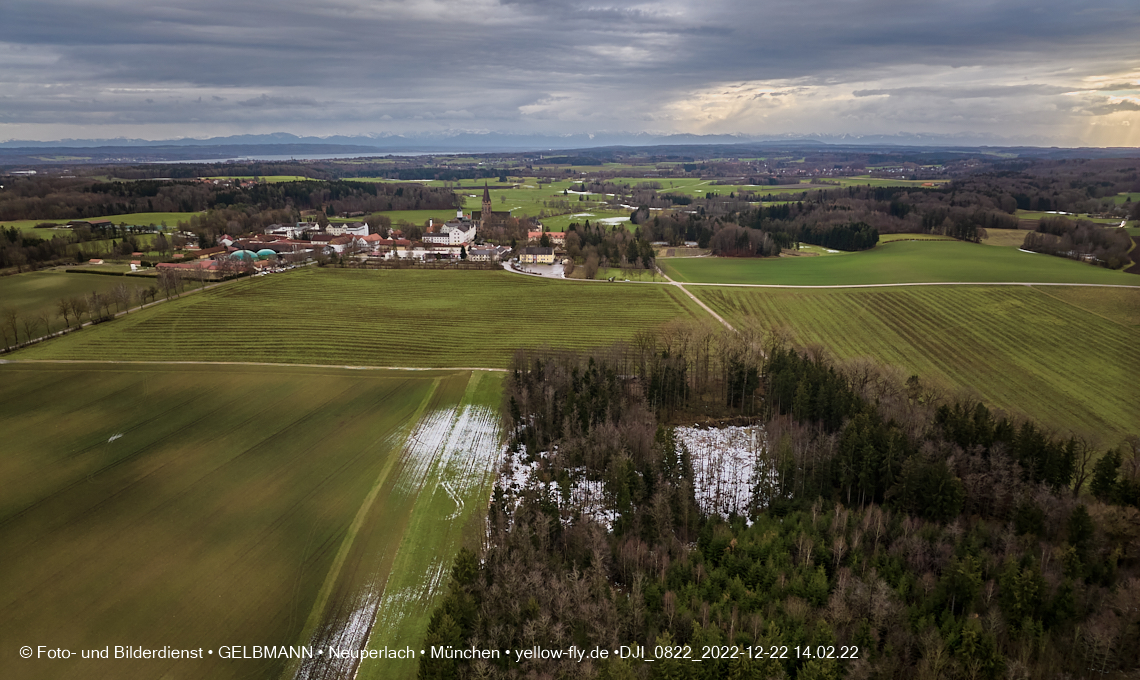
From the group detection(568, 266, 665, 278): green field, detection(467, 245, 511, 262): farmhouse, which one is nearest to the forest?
detection(568, 266, 665, 278): green field

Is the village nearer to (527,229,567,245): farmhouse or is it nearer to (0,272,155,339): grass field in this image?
(527,229,567,245): farmhouse

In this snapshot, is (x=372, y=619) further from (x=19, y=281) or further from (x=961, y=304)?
(x=19, y=281)

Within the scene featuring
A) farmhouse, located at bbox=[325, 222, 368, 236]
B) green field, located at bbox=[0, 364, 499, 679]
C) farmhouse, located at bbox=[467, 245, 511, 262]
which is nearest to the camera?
green field, located at bbox=[0, 364, 499, 679]

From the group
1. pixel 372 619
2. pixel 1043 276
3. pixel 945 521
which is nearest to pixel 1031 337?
pixel 1043 276

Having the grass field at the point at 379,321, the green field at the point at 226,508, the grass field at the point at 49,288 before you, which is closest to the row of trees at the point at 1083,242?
the grass field at the point at 379,321

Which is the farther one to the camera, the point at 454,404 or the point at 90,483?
the point at 454,404
